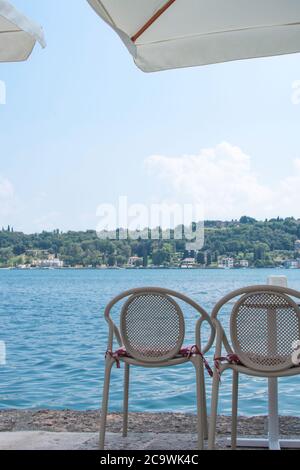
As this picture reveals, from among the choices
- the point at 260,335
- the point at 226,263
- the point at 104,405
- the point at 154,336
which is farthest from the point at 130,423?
the point at 226,263

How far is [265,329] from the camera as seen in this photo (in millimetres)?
2199

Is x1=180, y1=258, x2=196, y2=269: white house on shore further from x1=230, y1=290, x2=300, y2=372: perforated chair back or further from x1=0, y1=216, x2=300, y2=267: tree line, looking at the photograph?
x1=230, y1=290, x2=300, y2=372: perforated chair back

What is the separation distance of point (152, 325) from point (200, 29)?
3.86 feet

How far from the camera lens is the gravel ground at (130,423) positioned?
10.1 feet

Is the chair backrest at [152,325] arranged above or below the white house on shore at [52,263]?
above

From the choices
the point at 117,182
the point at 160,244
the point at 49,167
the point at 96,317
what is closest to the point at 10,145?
the point at 49,167

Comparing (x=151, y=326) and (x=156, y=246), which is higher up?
(x=156, y=246)

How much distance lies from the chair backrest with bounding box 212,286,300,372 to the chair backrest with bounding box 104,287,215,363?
17 centimetres

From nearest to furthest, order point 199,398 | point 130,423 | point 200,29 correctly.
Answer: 1. point 199,398
2. point 200,29
3. point 130,423

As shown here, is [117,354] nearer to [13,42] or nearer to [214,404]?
[214,404]

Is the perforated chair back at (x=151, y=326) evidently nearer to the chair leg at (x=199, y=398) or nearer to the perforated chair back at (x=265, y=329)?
→ the chair leg at (x=199, y=398)

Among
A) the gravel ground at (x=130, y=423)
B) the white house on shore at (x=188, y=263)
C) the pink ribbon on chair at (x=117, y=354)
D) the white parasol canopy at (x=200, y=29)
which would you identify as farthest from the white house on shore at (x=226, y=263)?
the pink ribbon on chair at (x=117, y=354)

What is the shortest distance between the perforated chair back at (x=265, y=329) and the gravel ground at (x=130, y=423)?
928mm

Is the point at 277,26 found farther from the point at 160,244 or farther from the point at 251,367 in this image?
the point at 160,244
